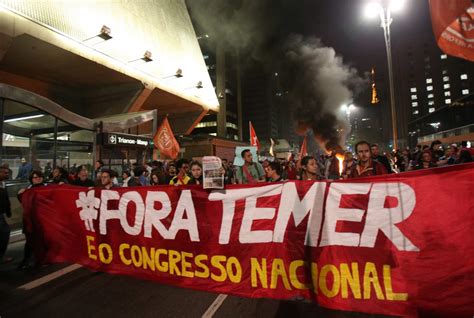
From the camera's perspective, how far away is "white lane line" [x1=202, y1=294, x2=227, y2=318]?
10.2 ft

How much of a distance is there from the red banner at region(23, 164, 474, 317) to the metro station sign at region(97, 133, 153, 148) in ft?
33.1

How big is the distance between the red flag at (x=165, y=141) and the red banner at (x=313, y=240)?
607 cm

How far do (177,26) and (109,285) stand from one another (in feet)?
102

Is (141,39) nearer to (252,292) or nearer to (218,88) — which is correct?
(252,292)

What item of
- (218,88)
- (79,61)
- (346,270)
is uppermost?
(218,88)

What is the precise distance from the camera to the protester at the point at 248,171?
22.2 feet

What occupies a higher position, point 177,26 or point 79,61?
point 177,26

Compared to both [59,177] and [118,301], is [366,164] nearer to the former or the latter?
[118,301]

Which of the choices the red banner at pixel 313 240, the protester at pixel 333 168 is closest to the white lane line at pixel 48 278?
the red banner at pixel 313 240

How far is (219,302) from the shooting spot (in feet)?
11.1

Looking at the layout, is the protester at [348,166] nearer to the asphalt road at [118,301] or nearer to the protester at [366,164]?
the protester at [366,164]

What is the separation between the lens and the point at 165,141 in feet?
33.4

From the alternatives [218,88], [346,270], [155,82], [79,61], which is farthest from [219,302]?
[218,88]

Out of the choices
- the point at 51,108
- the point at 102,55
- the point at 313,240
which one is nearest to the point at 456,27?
the point at 313,240
